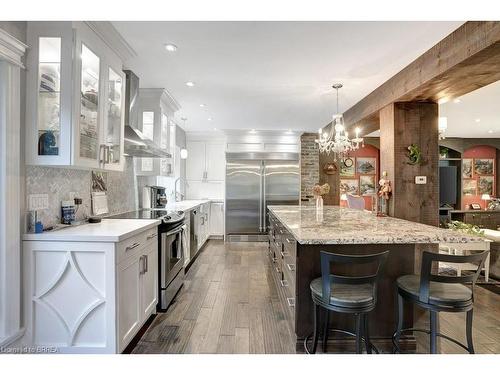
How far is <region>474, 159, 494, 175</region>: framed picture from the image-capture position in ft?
25.9

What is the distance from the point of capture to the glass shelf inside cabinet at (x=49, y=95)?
1900mm

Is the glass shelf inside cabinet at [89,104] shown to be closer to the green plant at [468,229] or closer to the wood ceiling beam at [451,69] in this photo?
the wood ceiling beam at [451,69]

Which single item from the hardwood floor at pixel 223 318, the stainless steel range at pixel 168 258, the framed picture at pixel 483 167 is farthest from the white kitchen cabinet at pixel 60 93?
the framed picture at pixel 483 167

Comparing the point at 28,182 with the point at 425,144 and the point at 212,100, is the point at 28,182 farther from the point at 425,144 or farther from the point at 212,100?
the point at 425,144

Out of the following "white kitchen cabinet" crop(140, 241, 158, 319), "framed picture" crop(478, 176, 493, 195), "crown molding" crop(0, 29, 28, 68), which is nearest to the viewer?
"crown molding" crop(0, 29, 28, 68)

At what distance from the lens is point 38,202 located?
1979 millimetres

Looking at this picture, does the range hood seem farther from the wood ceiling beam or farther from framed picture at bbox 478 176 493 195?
framed picture at bbox 478 176 493 195

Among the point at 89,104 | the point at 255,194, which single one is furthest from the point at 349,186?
the point at 89,104

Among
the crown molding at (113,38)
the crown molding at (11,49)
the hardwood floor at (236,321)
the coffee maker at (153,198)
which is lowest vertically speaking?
the hardwood floor at (236,321)

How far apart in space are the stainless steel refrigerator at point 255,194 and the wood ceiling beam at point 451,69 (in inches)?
115

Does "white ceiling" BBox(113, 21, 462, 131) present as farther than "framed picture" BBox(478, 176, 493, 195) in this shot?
No

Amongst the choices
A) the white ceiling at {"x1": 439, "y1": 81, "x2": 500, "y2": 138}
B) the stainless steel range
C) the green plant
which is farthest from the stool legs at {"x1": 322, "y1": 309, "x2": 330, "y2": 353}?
the white ceiling at {"x1": 439, "y1": 81, "x2": 500, "y2": 138}

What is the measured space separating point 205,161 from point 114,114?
13.7ft

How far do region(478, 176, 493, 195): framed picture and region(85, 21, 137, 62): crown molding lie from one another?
29.9 feet
